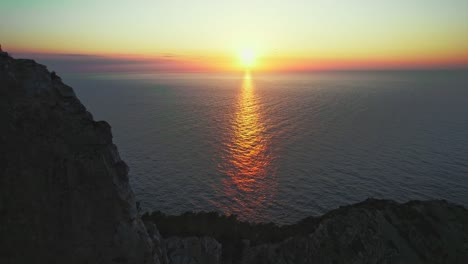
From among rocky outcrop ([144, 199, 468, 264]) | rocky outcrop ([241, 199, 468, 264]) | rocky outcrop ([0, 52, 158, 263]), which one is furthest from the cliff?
rocky outcrop ([241, 199, 468, 264])

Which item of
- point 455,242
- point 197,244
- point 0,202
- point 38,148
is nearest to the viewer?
point 0,202

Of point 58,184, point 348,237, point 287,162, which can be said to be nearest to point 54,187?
point 58,184

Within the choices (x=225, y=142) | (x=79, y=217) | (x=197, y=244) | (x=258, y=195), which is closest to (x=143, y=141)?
(x=225, y=142)

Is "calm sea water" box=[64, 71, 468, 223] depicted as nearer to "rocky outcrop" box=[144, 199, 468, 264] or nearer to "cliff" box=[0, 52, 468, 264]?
"rocky outcrop" box=[144, 199, 468, 264]

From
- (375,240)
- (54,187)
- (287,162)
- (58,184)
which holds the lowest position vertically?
(287,162)

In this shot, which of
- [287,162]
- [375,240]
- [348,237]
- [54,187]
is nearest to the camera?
[54,187]

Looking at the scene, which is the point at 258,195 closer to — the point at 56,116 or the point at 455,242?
the point at 455,242

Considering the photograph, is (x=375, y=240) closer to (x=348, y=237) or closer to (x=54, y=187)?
(x=348, y=237)

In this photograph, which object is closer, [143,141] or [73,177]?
[73,177]

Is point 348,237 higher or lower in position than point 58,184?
lower
